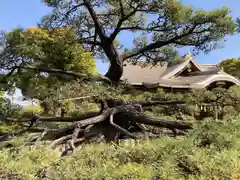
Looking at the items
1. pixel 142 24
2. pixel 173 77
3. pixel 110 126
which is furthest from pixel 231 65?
pixel 110 126

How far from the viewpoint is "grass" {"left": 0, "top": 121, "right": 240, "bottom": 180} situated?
175 centimetres

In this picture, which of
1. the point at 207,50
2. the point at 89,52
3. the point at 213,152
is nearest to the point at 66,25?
the point at 89,52

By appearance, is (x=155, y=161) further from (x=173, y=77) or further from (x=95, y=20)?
(x=173, y=77)

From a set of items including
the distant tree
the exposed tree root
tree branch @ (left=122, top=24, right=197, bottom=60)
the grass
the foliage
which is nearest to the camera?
the grass

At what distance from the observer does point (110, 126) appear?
451 centimetres

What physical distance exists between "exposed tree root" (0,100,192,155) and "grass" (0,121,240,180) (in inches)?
53.6

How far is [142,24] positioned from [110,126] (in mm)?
2282

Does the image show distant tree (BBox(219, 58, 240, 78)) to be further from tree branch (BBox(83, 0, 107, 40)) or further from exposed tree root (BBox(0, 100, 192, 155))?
exposed tree root (BBox(0, 100, 192, 155))

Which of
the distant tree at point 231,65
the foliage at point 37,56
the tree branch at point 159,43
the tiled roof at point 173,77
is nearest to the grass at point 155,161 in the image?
the foliage at point 37,56

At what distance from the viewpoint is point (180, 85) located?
8.93 m

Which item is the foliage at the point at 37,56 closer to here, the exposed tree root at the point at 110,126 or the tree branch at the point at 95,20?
the tree branch at the point at 95,20

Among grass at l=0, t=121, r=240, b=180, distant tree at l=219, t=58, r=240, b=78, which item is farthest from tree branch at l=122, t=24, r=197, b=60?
distant tree at l=219, t=58, r=240, b=78

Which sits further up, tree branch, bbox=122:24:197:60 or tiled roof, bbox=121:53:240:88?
tree branch, bbox=122:24:197:60

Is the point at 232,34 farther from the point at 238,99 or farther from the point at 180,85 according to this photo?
the point at 180,85
